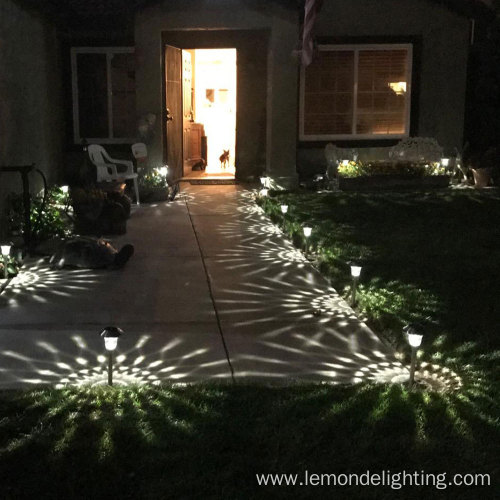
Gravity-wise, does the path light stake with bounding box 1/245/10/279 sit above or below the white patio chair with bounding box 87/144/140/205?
below

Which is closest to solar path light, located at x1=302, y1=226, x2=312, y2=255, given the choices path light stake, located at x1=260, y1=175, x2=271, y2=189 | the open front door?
path light stake, located at x1=260, y1=175, x2=271, y2=189

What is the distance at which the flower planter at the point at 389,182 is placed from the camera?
40.7 feet

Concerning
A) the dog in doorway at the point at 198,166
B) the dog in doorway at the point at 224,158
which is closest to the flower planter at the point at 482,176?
the dog in doorway at the point at 224,158

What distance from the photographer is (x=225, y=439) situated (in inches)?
147

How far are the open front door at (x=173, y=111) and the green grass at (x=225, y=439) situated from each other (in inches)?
341

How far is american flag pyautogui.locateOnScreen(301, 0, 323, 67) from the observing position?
10.2m

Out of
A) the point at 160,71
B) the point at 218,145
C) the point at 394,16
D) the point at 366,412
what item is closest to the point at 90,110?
the point at 160,71

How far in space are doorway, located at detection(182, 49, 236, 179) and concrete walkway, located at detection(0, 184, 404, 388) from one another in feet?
23.4

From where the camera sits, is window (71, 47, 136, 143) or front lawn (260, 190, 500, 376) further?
window (71, 47, 136, 143)

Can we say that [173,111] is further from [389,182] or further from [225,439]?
[225,439]

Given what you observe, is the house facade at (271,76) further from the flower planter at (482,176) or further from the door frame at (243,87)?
the flower planter at (482,176)

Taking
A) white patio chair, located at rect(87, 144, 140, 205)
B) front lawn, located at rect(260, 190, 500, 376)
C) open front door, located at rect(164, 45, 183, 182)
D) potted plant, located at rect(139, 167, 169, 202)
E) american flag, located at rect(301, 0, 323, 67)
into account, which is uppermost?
american flag, located at rect(301, 0, 323, 67)

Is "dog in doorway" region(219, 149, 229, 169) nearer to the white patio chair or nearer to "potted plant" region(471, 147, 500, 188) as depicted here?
the white patio chair

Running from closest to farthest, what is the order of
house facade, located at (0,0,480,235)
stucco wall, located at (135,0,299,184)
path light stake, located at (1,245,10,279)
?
1. path light stake, located at (1,245,10,279)
2. stucco wall, located at (135,0,299,184)
3. house facade, located at (0,0,480,235)
